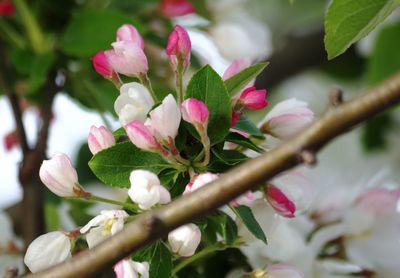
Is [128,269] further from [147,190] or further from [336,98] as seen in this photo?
[336,98]

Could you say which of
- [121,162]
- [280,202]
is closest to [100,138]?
[121,162]

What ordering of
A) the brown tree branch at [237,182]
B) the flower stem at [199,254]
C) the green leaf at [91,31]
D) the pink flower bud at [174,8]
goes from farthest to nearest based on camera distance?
the pink flower bud at [174,8], the green leaf at [91,31], the flower stem at [199,254], the brown tree branch at [237,182]

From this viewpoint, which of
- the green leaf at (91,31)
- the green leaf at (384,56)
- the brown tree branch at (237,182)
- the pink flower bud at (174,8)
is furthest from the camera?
the green leaf at (384,56)

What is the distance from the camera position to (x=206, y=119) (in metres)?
0.60

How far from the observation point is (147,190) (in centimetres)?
59

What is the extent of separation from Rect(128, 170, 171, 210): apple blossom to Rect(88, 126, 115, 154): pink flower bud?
0.21ft

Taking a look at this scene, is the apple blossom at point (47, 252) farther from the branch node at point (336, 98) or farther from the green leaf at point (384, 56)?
the green leaf at point (384, 56)

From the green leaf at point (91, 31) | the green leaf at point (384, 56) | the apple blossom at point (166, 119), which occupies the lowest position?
the apple blossom at point (166, 119)

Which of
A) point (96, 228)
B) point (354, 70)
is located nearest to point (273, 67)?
point (354, 70)

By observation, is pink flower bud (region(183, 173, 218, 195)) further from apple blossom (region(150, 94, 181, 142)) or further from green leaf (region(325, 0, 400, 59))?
green leaf (region(325, 0, 400, 59))

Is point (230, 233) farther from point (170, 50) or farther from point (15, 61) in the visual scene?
point (15, 61)

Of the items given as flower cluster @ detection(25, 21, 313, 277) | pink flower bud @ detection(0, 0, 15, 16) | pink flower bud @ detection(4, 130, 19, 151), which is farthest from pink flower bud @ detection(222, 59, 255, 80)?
pink flower bud @ detection(4, 130, 19, 151)

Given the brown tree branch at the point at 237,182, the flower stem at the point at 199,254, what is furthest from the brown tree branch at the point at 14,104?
the brown tree branch at the point at 237,182

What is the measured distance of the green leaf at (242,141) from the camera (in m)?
0.65
